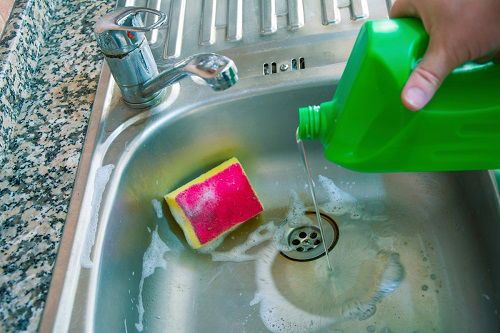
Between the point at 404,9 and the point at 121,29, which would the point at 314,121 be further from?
the point at 121,29

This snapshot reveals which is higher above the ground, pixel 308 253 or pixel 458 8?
pixel 458 8

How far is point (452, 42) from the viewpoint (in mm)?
551

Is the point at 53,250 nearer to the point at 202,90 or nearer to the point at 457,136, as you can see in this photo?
the point at 202,90

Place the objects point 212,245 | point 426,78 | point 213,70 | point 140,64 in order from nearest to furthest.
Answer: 1. point 426,78
2. point 213,70
3. point 140,64
4. point 212,245

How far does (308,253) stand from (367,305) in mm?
129

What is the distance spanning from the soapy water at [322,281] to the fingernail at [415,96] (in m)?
0.36

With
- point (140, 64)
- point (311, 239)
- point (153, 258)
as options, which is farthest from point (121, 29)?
point (311, 239)

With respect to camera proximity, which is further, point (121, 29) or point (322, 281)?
point (322, 281)

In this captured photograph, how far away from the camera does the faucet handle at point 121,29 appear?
713 mm

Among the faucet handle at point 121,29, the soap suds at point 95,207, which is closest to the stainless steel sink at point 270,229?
the soap suds at point 95,207

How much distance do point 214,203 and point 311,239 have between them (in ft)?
0.57

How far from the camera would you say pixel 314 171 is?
3.10ft

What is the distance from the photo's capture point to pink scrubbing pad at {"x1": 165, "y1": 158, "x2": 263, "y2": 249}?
2.75 ft

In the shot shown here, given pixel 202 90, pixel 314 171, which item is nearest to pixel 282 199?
pixel 314 171
